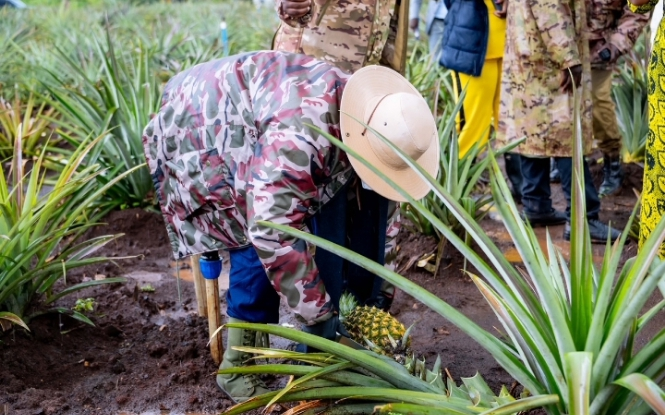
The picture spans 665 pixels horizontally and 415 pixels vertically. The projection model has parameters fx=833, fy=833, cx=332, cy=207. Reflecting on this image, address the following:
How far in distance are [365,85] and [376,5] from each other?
1.84ft

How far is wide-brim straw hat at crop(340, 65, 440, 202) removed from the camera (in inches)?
100

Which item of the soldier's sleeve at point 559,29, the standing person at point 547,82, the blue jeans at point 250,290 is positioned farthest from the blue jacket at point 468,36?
the blue jeans at point 250,290

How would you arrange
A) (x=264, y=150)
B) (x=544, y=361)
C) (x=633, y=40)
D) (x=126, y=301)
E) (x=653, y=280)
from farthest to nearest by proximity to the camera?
1. (x=633, y=40)
2. (x=126, y=301)
3. (x=264, y=150)
4. (x=544, y=361)
5. (x=653, y=280)

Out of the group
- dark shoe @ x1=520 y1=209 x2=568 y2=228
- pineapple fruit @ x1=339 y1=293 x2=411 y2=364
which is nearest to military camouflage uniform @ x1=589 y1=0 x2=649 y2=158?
dark shoe @ x1=520 y1=209 x2=568 y2=228

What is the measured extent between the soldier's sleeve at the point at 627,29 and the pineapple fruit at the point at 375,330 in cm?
237

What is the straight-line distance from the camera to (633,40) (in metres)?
4.49

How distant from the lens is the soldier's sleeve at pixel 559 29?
4.26 metres

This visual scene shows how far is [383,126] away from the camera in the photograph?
8.49 ft

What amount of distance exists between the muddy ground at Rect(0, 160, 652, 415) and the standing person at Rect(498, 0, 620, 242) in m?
0.57

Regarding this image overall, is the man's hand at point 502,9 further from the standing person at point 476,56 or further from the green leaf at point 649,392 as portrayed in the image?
the green leaf at point 649,392

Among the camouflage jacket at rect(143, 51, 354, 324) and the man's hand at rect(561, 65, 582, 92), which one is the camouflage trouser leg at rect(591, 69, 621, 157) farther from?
the camouflage jacket at rect(143, 51, 354, 324)

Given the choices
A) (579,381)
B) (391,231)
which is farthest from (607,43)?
(579,381)

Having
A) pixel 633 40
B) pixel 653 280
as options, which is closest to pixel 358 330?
pixel 653 280

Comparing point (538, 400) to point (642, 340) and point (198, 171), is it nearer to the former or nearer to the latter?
point (198, 171)
